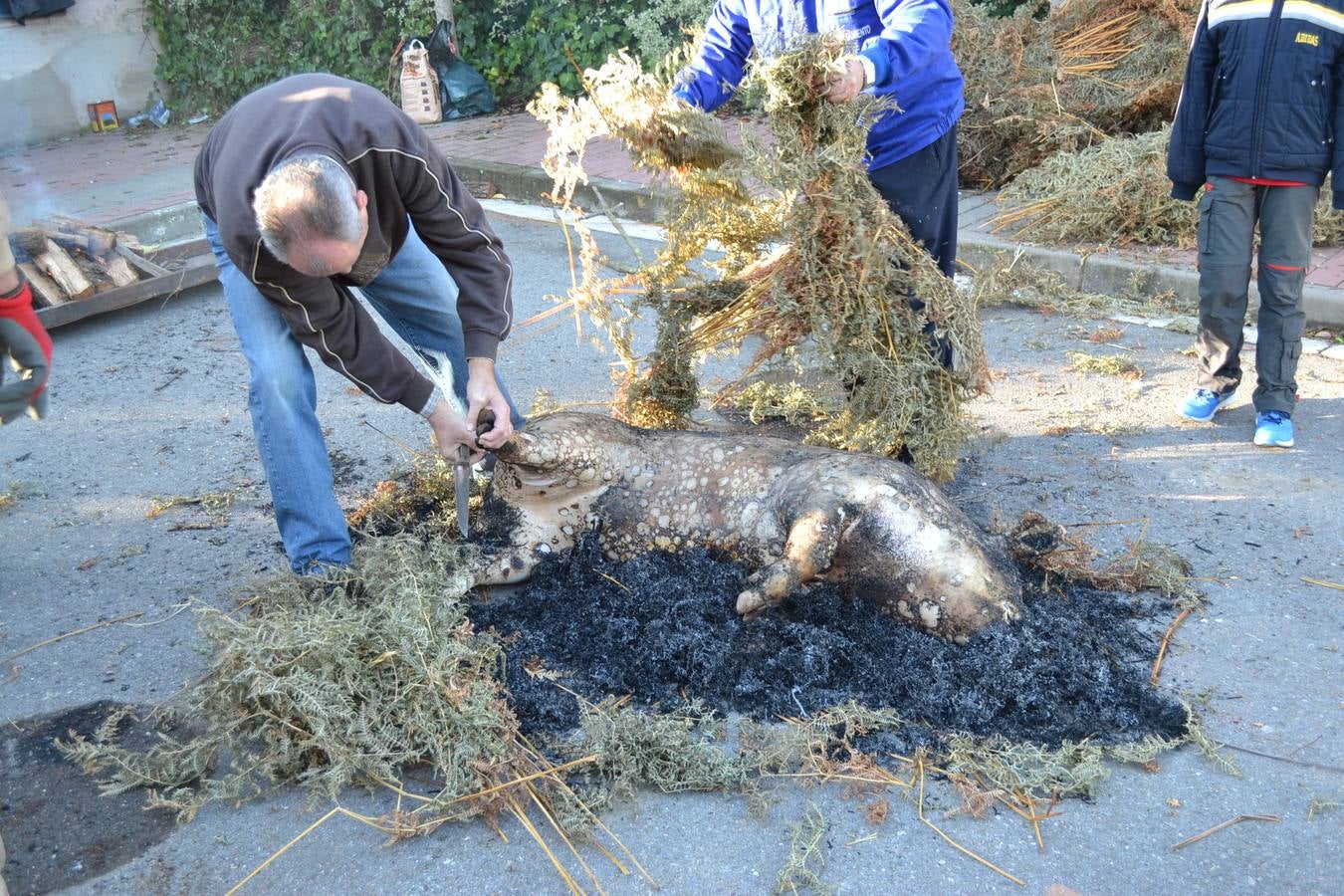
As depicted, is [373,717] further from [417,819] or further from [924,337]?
[924,337]

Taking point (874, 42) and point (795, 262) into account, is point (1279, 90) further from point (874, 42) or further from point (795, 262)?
point (795, 262)

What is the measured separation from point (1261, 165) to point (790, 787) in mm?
3643

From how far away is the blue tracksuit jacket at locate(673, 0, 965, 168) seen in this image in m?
3.90

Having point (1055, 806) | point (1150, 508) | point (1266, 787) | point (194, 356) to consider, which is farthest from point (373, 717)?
point (194, 356)

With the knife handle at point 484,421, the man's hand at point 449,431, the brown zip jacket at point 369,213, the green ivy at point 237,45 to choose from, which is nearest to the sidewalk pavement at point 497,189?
the green ivy at point 237,45

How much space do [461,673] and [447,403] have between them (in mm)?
968

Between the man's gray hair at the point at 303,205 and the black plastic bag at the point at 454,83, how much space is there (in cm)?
1034

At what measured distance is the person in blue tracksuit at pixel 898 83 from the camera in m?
4.00

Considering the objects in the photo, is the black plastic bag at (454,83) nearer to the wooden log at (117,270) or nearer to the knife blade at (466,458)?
the wooden log at (117,270)

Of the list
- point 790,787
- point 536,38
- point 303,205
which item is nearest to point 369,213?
point 303,205

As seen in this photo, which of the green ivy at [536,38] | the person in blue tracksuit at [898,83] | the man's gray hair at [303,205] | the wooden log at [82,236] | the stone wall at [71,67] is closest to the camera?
the man's gray hair at [303,205]

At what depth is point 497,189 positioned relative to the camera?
10219 millimetres

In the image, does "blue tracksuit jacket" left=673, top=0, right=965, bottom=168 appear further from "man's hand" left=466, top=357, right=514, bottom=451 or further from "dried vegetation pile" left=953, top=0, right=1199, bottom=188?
"dried vegetation pile" left=953, top=0, right=1199, bottom=188

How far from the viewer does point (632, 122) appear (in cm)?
394
